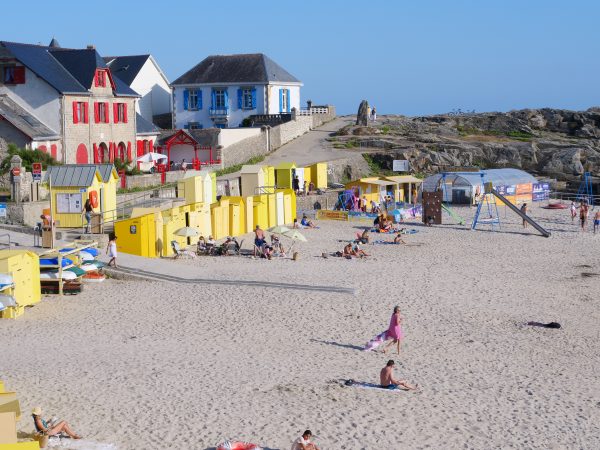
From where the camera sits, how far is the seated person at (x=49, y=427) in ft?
43.8

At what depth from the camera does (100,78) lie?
137 feet

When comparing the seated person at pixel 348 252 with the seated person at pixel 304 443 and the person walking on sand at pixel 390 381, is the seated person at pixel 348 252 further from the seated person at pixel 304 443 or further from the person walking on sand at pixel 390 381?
the seated person at pixel 304 443

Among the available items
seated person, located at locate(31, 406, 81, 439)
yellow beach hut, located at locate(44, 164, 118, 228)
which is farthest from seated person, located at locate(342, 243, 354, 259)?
seated person, located at locate(31, 406, 81, 439)

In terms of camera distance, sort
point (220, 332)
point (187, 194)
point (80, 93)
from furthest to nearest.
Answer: point (80, 93), point (187, 194), point (220, 332)

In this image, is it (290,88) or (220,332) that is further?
(290,88)

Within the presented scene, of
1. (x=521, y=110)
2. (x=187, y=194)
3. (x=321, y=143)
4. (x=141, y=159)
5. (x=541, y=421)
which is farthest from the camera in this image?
(x=521, y=110)

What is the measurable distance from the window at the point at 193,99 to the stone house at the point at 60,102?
40.6 ft

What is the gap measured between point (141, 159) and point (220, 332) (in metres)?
24.2

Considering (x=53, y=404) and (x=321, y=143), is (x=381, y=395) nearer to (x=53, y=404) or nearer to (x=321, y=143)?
(x=53, y=404)

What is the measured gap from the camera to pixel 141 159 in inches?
1682

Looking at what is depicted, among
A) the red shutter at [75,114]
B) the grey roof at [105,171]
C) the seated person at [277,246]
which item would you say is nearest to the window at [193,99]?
the red shutter at [75,114]

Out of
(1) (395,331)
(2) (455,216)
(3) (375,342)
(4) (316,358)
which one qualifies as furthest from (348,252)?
(4) (316,358)

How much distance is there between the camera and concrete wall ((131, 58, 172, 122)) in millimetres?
54781

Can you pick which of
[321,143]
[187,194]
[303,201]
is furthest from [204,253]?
[321,143]
